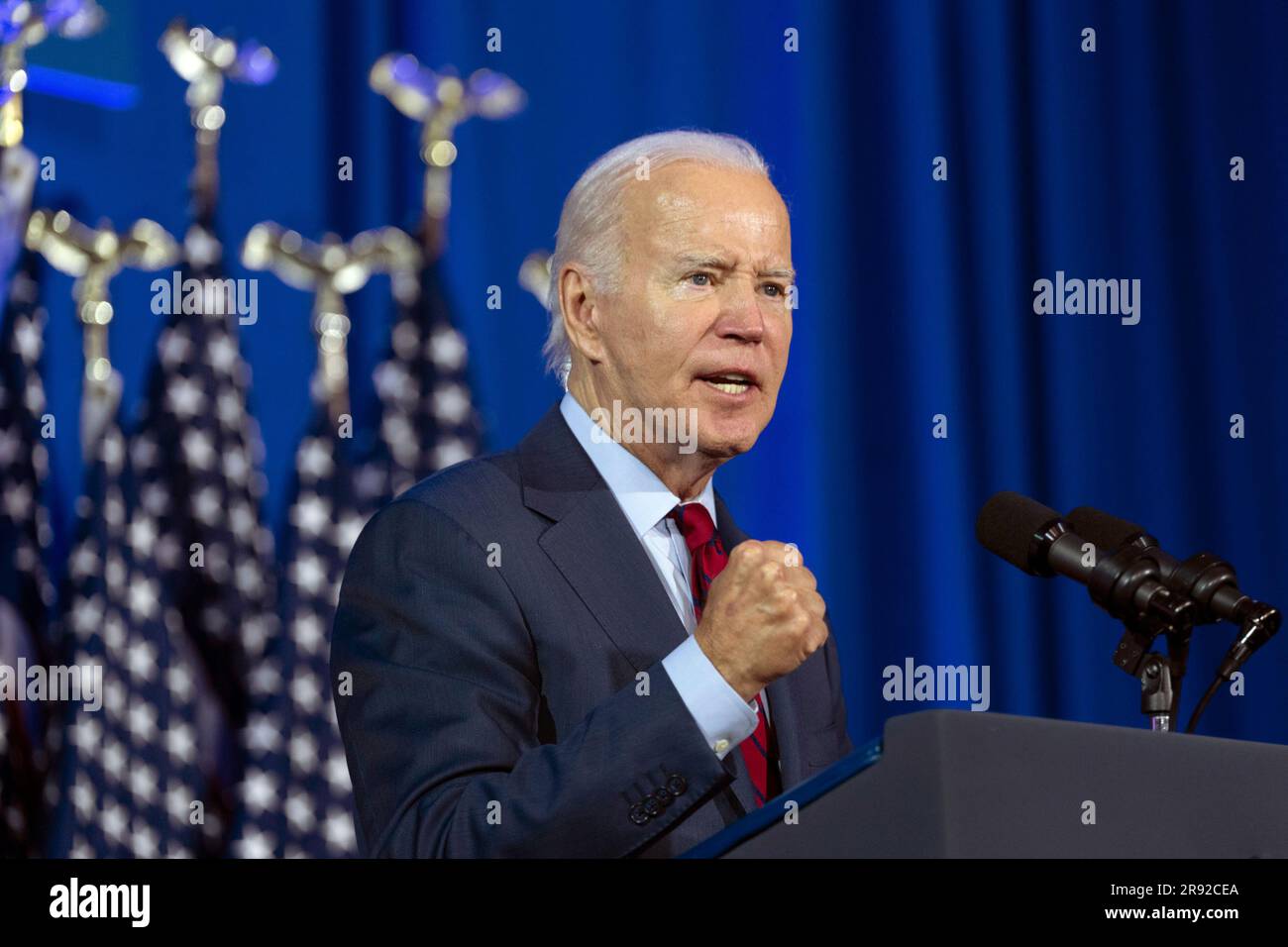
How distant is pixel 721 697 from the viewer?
134cm

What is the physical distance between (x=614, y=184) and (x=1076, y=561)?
2.69ft

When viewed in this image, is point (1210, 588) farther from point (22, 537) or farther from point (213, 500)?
point (22, 537)

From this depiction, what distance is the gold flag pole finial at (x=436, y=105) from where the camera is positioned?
9.73 feet

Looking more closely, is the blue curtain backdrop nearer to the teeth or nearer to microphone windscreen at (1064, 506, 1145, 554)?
the teeth

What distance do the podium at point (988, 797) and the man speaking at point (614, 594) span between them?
0.35 meters

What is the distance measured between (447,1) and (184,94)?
0.55 meters

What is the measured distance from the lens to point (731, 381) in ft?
6.26

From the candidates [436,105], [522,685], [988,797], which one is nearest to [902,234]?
[436,105]

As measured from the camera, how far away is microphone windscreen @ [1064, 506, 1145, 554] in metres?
1.46

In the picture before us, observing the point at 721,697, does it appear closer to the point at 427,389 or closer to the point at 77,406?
the point at 427,389

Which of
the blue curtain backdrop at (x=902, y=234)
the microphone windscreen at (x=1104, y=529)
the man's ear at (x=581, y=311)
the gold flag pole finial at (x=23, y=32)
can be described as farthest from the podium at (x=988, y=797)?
the gold flag pole finial at (x=23, y=32)

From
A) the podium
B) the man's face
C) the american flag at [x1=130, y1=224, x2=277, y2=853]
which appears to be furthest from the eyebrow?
the american flag at [x1=130, y1=224, x2=277, y2=853]

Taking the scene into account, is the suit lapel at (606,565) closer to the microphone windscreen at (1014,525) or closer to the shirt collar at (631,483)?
the shirt collar at (631,483)
